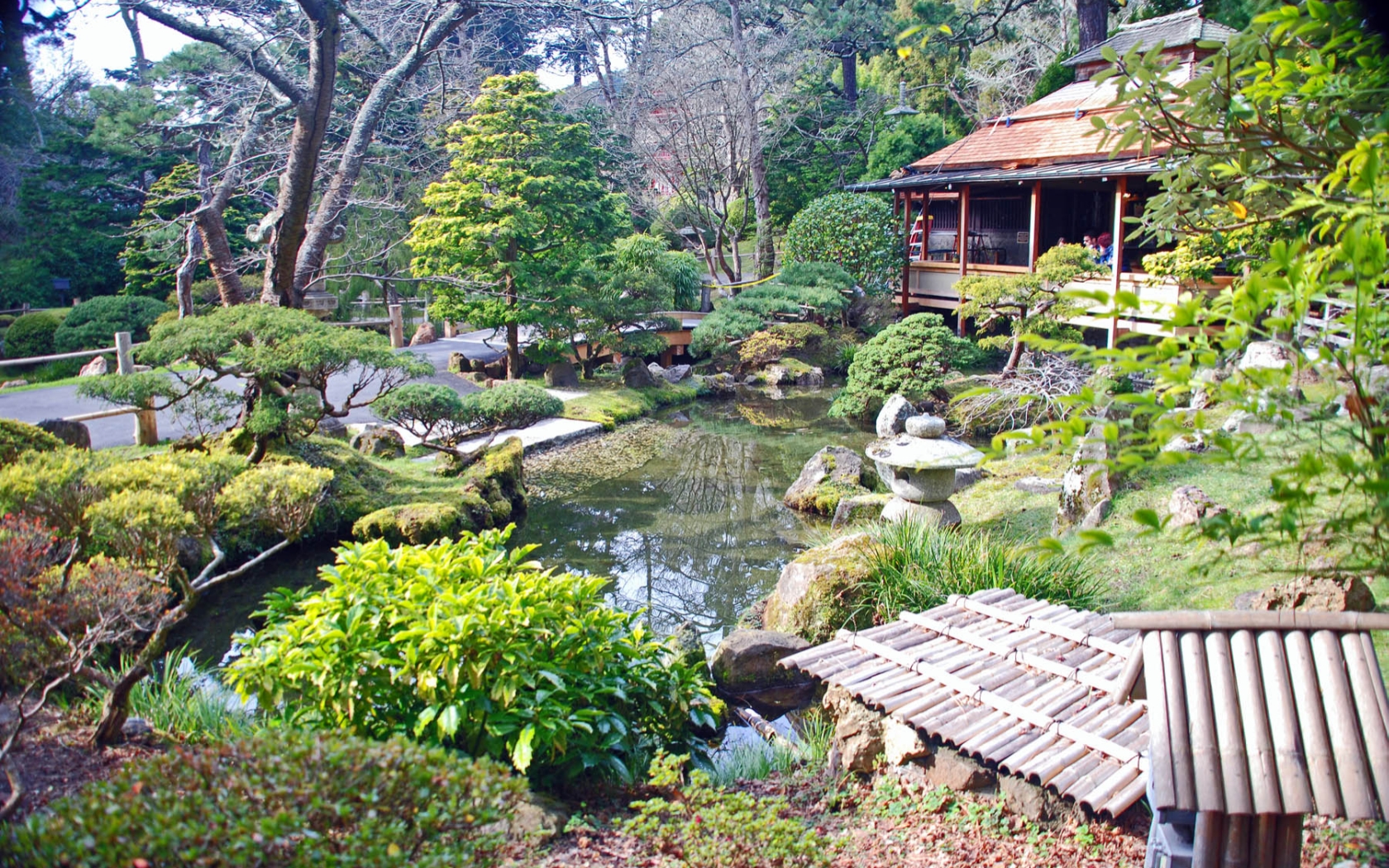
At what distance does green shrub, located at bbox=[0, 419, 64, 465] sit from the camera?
664 cm

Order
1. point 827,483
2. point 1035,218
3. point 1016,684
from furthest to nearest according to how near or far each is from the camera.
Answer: point 1035,218 < point 827,483 < point 1016,684

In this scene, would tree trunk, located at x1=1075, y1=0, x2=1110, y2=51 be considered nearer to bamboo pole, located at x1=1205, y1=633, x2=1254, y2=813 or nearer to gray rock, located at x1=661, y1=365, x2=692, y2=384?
gray rock, located at x1=661, y1=365, x2=692, y2=384

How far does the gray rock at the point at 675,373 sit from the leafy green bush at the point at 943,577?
9905mm

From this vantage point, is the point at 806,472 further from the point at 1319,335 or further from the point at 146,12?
the point at 1319,335

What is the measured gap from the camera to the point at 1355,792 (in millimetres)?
2113

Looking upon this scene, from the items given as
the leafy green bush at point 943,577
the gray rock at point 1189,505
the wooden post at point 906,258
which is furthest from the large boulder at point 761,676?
the wooden post at point 906,258

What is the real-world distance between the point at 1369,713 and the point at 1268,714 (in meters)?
→ 0.21

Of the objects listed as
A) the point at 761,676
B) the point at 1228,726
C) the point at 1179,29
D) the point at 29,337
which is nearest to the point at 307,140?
the point at 761,676

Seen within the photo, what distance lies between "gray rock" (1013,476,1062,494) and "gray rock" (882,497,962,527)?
1.27 m

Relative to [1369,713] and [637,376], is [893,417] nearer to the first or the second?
[637,376]

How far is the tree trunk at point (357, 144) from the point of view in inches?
394

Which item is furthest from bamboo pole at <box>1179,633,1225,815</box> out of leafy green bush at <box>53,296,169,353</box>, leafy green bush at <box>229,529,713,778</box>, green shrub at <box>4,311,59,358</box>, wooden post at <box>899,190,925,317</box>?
green shrub at <box>4,311,59,358</box>

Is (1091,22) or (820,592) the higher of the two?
(1091,22)

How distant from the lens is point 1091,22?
18.9 metres
